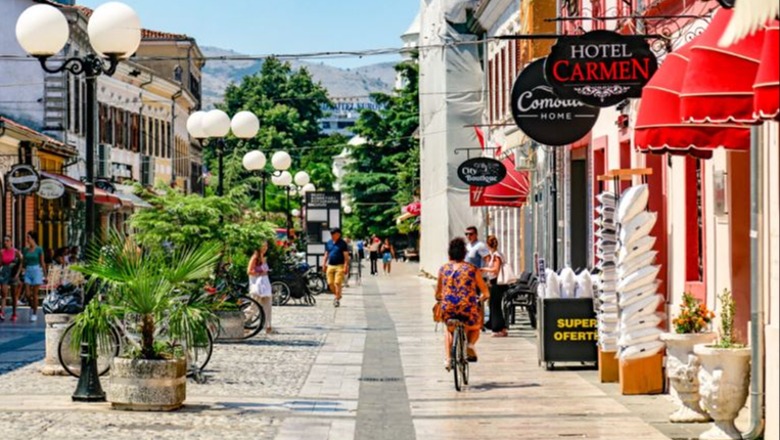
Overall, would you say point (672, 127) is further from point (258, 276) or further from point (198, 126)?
point (198, 126)

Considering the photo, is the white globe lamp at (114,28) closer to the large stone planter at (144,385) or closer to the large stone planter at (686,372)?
the large stone planter at (144,385)

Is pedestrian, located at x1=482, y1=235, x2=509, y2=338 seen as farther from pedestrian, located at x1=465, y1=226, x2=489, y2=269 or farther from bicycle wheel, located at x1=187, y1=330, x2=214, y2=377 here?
bicycle wheel, located at x1=187, y1=330, x2=214, y2=377

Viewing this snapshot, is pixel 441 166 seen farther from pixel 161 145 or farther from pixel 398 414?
pixel 398 414

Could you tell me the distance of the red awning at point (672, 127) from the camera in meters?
13.0

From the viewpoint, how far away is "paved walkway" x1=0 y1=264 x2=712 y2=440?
1398cm

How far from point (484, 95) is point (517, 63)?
1088cm

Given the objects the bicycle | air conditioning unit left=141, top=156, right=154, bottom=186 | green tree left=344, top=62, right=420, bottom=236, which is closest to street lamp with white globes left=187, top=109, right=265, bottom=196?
the bicycle

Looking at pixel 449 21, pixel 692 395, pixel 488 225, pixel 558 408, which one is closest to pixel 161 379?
pixel 558 408

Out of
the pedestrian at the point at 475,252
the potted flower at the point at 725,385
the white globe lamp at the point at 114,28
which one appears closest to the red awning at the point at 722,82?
the potted flower at the point at 725,385

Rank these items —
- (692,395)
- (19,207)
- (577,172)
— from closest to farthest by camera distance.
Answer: (692,395) → (577,172) → (19,207)

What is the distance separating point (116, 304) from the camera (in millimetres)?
15531

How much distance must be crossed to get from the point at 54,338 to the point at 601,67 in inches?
278

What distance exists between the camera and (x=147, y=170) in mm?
70375

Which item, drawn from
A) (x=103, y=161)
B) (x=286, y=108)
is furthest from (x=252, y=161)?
(x=286, y=108)
